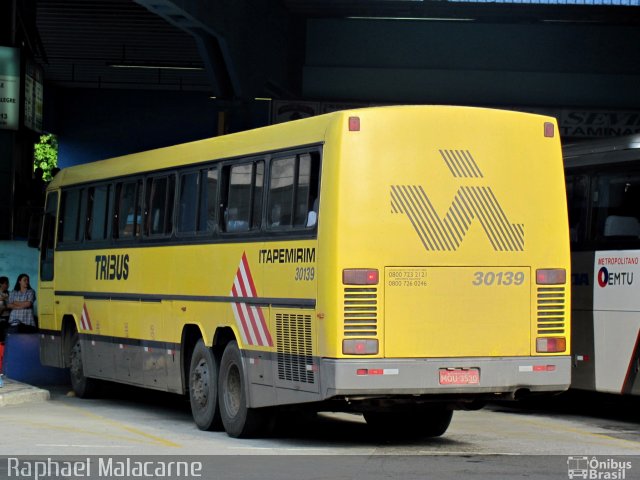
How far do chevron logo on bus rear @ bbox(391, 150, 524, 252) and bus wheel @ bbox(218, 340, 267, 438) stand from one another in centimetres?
261

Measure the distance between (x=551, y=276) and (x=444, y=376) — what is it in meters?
1.57

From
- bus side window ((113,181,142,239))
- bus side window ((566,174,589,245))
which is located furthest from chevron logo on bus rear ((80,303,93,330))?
bus side window ((566,174,589,245))

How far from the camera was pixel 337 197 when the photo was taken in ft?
43.8

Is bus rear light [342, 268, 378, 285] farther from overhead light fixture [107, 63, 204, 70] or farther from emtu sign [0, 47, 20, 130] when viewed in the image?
overhead light fixture [107, 63, 204, 70]

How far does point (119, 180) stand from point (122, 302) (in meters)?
1.74

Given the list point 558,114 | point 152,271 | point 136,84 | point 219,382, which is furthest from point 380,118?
point 136,84

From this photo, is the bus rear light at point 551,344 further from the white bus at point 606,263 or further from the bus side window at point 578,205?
the bus side window at point 578,205

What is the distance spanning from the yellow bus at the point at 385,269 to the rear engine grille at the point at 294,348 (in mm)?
21

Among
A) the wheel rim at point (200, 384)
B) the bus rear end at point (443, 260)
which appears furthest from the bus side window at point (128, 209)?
the bus rear end at point (443, 260)

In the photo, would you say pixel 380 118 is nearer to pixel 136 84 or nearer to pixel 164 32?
pixel 164 32

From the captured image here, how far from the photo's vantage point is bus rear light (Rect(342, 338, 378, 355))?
1316 cm

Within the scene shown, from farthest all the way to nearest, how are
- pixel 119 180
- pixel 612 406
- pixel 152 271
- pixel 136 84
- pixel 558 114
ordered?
1. pixel 136 84
2. pixel 558 114
3. pixel 612 406
4. pixel 119 180
5. pixel 152 271

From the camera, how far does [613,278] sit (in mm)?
17078

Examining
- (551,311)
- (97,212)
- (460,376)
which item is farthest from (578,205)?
(97,212)
